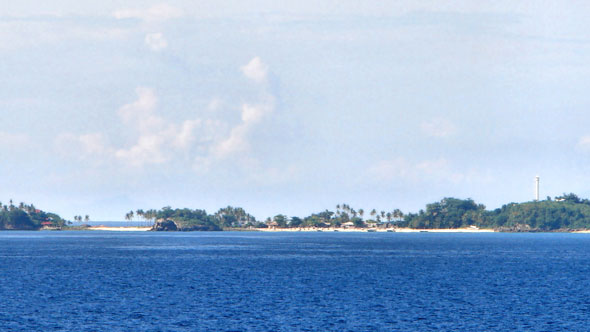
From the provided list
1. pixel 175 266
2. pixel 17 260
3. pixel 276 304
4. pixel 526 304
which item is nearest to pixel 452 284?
pixel 526 304

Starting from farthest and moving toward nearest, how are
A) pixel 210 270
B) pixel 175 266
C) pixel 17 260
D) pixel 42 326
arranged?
pixel 17 260
pixel 175 266
pixel 210 270
pixel 42 326

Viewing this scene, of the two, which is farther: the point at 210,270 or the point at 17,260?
the point at 17,260

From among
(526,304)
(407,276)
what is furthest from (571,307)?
(407,276)

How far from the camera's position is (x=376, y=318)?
7869 centimetres

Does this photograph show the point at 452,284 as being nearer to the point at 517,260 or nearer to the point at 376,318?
the point at 376,318

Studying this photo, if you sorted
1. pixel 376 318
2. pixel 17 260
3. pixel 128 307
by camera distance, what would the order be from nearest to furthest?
pixel 376 318 → pixel 128 307 → pixel 17 260

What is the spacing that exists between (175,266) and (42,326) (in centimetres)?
7921

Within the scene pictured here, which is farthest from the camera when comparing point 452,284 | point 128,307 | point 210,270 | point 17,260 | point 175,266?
point 17,260

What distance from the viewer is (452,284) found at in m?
114

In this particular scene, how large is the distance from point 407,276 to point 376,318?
167ft

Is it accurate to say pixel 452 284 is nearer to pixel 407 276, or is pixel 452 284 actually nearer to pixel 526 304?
pixel 407 276

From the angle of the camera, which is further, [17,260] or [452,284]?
[17,260]

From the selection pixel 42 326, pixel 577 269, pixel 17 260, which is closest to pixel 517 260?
pixel 577 269

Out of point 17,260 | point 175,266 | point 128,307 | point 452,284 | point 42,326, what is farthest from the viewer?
point 17,260
